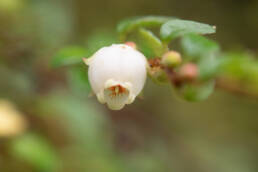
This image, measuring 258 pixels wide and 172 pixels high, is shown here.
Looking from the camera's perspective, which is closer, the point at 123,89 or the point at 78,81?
the point at 123,89

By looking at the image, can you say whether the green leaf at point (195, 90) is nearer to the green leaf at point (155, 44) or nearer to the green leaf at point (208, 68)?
the green leaf at point (208, 68)

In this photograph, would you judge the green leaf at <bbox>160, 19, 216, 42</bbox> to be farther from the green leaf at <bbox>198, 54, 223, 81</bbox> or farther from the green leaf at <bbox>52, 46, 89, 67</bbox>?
the green leaf at <bbox>52, 46, 89, 67</bbox>

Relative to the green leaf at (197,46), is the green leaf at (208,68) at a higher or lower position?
lower

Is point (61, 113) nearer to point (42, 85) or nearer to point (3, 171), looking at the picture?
point (42, 85)

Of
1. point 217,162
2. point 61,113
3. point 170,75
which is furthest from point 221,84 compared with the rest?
point 217,162

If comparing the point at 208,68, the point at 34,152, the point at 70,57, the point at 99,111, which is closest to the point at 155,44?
the point at 208,68

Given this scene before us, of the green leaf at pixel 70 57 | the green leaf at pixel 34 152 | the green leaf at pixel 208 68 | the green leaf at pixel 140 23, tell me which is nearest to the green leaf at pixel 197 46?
the green leaf at pixel 208 68
